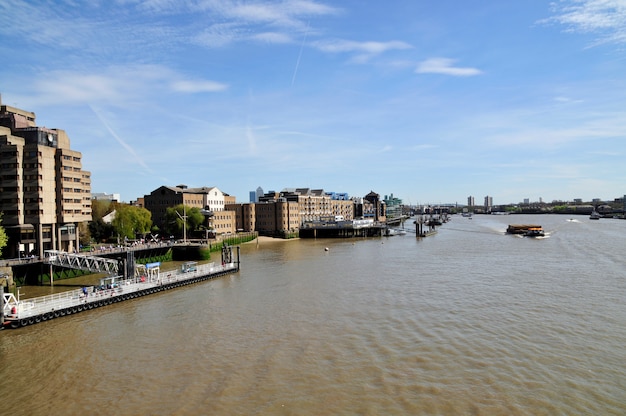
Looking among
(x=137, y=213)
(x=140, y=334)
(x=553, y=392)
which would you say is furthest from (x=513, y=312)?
(x=137, y=213)

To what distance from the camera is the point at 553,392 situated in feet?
66.5

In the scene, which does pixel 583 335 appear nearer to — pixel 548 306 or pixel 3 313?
pixel 548 306

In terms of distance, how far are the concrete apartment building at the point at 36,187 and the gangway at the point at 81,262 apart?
5.44m

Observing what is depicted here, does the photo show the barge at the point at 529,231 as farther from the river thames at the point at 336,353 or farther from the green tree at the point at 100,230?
the green tree at the point at 100,230

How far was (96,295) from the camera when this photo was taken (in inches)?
1545

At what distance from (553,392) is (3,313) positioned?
120ft

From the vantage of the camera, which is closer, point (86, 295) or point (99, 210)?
point (86, 295)

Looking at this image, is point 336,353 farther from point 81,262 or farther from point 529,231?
point 529,231

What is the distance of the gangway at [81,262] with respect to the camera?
4980 cm


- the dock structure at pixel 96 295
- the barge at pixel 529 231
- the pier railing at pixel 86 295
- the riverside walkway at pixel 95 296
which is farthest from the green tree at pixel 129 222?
the barge at pixel 529 231

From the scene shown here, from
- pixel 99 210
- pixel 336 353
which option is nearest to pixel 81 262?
pixel 336 353

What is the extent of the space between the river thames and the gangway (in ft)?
32.4

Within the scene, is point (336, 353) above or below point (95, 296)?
below

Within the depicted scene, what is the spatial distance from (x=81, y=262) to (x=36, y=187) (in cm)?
1278
